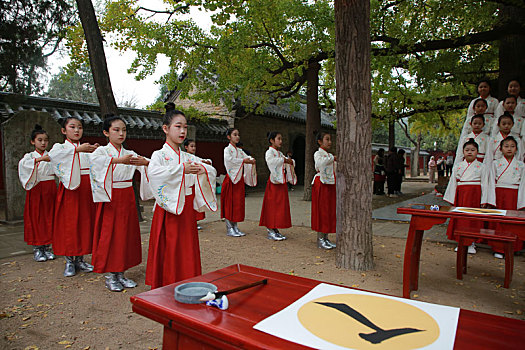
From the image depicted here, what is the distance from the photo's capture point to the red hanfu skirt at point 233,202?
22.1 feet

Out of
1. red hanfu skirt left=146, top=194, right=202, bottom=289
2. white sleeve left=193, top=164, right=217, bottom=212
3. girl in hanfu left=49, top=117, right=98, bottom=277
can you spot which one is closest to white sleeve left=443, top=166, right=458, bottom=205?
white sleeve left=193, top=164, right=217, bottom=212

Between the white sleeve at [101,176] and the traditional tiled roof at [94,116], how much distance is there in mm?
6209

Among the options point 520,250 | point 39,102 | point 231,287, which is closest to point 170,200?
point 231,287

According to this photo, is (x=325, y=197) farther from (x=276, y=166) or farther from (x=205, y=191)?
(x=205, y=191)

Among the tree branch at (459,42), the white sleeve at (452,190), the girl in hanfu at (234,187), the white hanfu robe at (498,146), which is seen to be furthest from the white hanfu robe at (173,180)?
the tree branch at (459,42)

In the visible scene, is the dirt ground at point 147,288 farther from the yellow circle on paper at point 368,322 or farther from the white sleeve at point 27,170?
the yellow circle on paper at point 368,322

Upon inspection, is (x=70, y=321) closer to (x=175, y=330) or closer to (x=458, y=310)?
(x=175, y=330)

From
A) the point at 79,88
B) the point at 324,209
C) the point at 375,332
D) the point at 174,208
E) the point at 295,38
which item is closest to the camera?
the point at 375,332

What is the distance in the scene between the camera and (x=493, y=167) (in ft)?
17.0

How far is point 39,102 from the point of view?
10.0m

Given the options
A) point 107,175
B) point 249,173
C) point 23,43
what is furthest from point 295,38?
point 23,43

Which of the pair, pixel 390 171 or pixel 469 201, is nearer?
pixel 469 201

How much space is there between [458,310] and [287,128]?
17.2m

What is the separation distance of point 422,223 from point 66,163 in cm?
421
